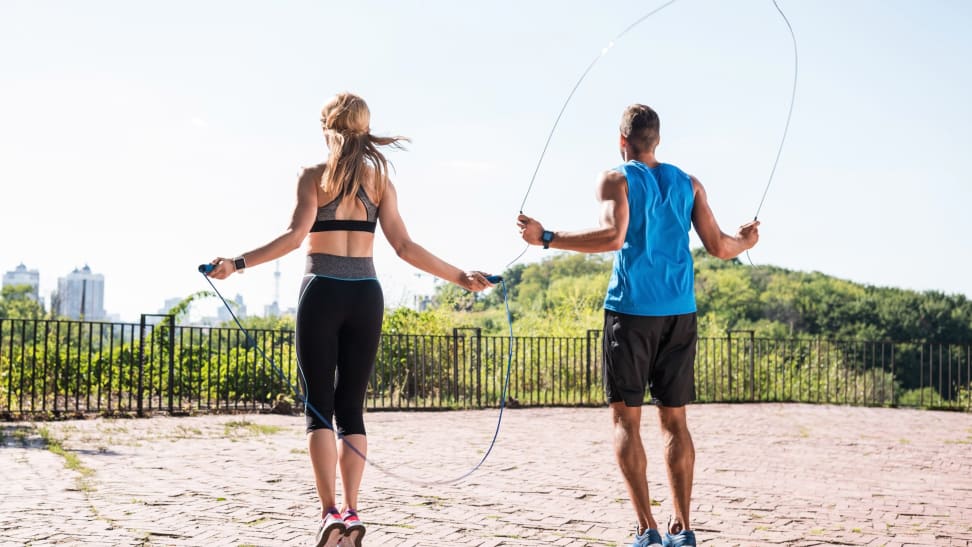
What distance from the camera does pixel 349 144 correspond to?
3.70m

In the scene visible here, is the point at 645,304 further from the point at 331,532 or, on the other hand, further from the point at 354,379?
the point at 331,532

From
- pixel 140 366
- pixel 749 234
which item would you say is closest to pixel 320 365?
pixel 749 234

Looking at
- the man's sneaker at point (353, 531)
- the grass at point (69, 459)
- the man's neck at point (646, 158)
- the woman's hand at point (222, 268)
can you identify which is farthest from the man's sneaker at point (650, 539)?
the grass at point (69, 459)

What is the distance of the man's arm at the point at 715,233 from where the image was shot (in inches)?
157

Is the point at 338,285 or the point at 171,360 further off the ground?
the point at 338,285

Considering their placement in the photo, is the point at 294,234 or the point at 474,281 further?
the point at 474,281

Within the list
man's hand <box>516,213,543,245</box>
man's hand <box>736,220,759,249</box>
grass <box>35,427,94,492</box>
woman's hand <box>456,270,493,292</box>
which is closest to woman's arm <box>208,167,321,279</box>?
woman's hand <box>456,270,493,292</box>

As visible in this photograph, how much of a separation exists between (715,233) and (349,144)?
1.80m

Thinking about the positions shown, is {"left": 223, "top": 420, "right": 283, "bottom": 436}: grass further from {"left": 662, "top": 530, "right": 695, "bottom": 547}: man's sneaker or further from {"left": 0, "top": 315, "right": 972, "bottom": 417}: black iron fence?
{"left": 662, "top": 530, "right": 695, "bottom": 547}: man's sneaker

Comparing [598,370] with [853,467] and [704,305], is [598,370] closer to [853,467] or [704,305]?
[853,467]

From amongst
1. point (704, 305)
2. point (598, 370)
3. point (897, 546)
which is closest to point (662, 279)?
point (897, 546)

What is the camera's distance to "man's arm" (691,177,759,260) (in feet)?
13.1

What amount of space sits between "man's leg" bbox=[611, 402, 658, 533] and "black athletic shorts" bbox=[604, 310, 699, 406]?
0.07m

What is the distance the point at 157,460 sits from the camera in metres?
7.32
